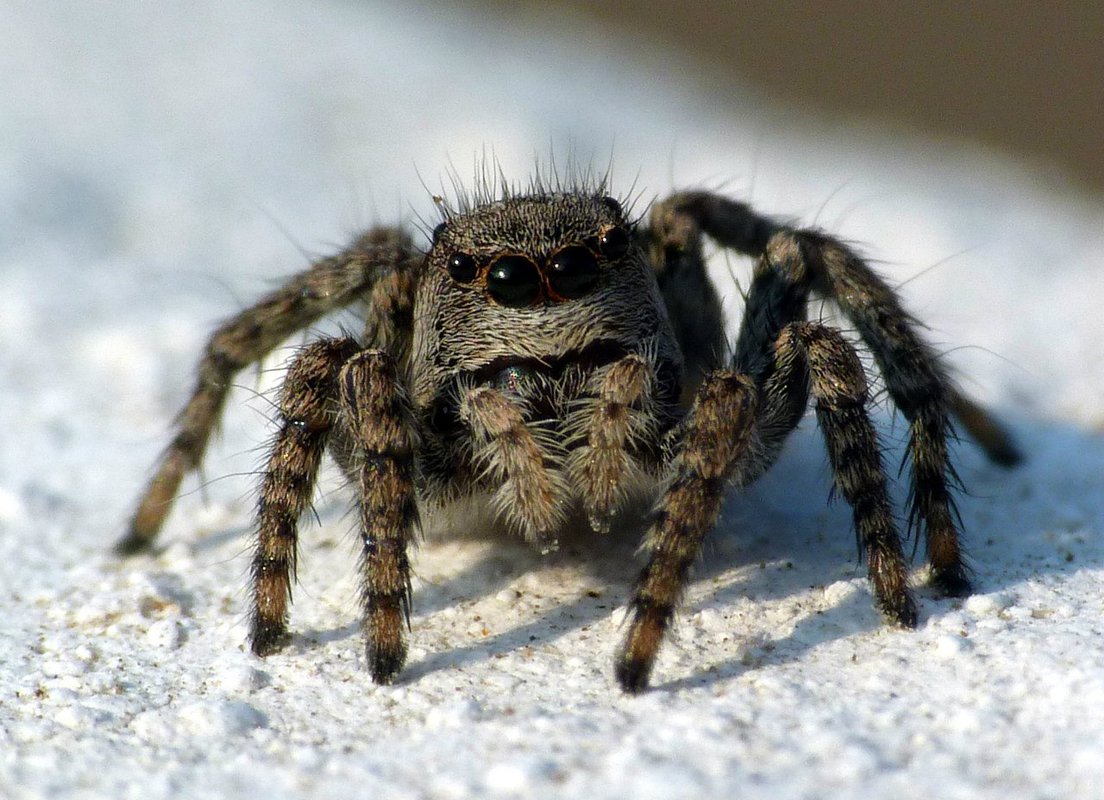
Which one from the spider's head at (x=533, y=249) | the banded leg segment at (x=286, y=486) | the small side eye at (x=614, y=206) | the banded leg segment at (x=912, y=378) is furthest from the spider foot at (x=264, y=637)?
the banded leg segment at (x=912, y=378)

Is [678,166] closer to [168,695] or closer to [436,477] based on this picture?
[436,477]

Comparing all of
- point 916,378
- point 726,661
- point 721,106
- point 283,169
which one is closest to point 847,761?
point 726,661

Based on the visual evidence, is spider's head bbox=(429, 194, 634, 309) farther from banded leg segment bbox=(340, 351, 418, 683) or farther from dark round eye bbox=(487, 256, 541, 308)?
banded leg segment bbox=(340, 351, 418, 683)

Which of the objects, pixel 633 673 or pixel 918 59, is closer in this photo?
pixel 633 673

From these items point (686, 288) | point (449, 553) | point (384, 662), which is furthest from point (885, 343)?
point (384, 662)

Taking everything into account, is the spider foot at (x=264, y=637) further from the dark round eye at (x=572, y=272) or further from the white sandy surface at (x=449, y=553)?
the dark round eye at (x=572, y=272)

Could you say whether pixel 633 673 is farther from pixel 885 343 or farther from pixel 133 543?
pixel 133 543
